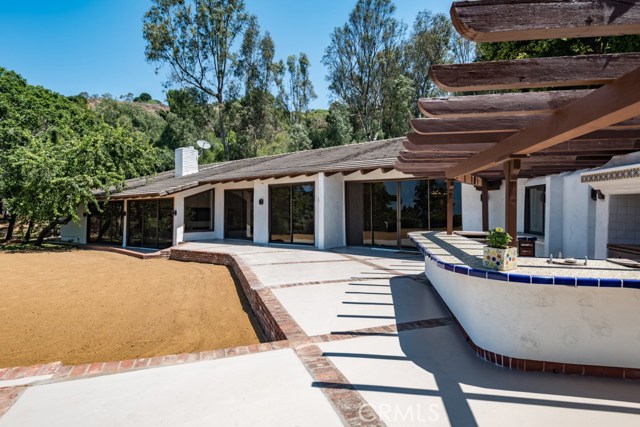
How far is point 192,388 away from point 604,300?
3.88 m

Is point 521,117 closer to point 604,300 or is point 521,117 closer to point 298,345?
point 604,300

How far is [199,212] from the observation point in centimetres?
1725

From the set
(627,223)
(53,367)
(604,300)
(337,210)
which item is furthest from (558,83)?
(337,210)

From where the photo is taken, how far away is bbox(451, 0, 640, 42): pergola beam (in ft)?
6.84

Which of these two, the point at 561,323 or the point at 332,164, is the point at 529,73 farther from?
the point at 332,164

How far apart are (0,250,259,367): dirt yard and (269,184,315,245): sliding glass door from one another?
4234 mm

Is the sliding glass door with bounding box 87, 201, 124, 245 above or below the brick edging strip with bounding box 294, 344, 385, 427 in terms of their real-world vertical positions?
above

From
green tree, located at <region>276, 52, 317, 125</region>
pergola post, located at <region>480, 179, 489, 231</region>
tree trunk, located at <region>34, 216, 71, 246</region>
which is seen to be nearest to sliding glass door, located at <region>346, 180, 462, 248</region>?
pergola post, located at <region>480, 179, 489, 231</region>

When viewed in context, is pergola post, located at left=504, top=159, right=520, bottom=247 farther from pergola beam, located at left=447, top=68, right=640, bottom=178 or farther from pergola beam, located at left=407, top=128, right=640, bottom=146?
pergola beam, located at left=407, top=128, right=640, bottom=146

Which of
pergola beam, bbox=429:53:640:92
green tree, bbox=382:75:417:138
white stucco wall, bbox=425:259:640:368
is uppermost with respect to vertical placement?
green tree, bbox=382:75:417:138

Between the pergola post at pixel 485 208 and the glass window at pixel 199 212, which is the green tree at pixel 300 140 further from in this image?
the pergola post at pixel 485 208

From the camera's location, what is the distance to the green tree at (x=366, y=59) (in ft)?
110

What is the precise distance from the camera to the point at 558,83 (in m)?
2.75

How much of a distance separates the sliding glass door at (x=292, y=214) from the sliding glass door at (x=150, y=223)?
466cm
